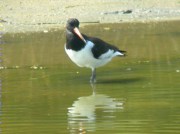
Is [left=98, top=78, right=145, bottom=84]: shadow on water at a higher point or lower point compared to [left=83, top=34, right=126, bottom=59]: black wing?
lower

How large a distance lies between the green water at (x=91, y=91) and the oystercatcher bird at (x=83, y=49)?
Answer: 0.26m

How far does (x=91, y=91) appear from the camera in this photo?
1174cm

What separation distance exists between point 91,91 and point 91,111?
65.3 inches

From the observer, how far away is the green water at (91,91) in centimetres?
912

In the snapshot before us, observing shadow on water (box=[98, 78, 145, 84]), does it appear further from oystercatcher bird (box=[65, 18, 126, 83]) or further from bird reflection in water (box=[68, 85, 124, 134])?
bird reflection in water (box=[68, 85, 124, 134])

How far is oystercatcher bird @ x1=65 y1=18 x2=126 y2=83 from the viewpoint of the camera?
12625mm

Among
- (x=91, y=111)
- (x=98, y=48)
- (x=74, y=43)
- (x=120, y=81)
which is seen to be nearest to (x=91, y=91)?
(x=120, y=81)

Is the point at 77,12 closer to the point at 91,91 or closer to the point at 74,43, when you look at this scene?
the point at 74,43

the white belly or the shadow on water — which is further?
the white belly

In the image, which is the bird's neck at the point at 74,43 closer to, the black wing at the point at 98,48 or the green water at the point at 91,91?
→ the black wing at the point at 98,48

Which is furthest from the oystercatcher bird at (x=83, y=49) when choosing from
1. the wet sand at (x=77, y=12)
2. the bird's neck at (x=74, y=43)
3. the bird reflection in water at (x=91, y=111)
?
the wet sand at (x=77, y=12)

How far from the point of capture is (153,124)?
8.96m

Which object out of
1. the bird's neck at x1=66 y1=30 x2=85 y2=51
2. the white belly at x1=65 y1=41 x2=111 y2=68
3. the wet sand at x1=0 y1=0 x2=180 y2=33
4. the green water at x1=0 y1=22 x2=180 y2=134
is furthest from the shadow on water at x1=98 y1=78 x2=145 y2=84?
the wet sand at x1=0 y1=0 x2=180 y2=33

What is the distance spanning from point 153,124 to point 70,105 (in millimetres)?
1832
